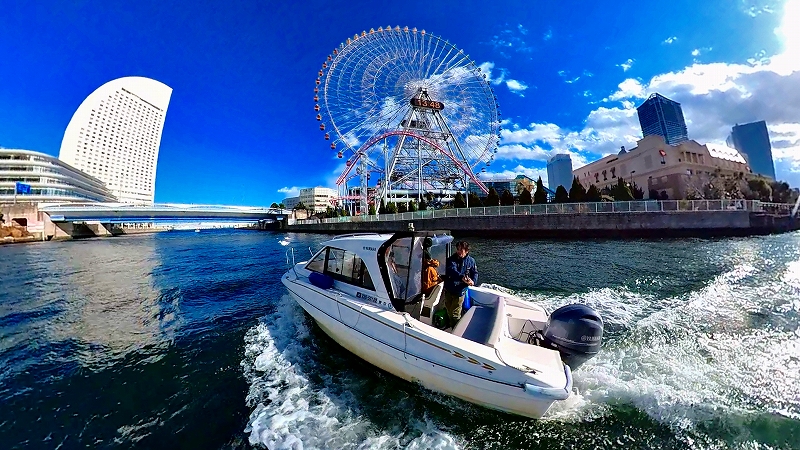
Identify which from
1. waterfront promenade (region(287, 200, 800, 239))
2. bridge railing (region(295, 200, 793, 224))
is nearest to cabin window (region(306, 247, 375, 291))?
waterfront promenade (region(287, 200, 800, 239))

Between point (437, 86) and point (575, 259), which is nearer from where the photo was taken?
point (575, 259)

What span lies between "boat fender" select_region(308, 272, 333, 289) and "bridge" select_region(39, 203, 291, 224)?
71438mm

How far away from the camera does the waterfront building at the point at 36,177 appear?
67.8 m

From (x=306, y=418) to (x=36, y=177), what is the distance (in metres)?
107

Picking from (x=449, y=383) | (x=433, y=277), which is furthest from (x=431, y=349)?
(x=433, y=277)

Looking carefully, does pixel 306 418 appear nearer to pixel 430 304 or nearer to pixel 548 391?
pixel 430 304

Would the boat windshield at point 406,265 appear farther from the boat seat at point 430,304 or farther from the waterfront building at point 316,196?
the waterfront building at point 316,196

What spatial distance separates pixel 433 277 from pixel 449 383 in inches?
84.3

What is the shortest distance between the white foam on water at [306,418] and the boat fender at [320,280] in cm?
133

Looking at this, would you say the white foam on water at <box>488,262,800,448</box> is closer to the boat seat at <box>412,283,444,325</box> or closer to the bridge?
the boat seat at <box>412,283,444,325</box>

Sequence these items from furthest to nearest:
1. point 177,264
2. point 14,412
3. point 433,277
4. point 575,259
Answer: point 177,264 → point 575,259 → point 433,277 → point 14,412

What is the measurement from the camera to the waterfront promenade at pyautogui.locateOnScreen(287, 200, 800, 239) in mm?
28125

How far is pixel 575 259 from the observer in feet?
53.5

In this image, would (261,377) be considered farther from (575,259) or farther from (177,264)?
(177,264)
